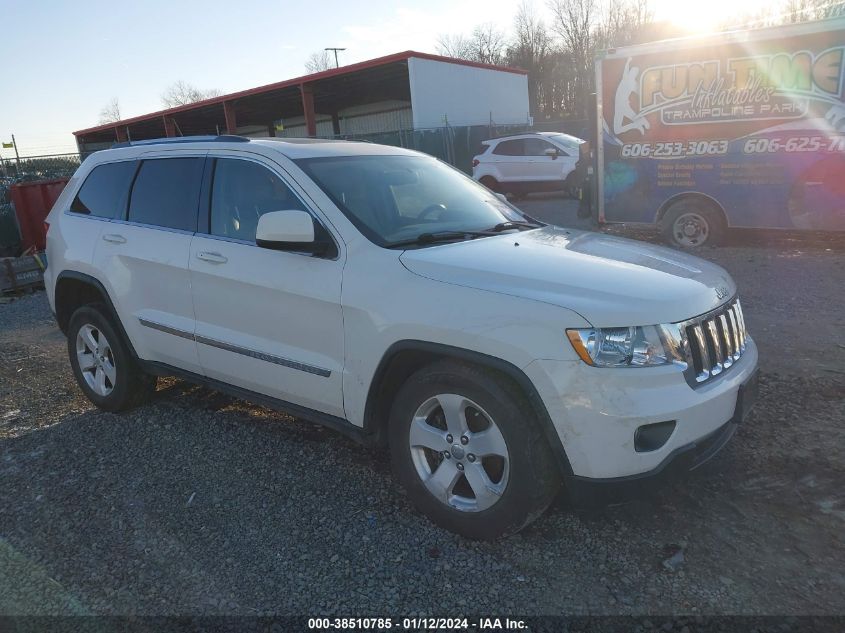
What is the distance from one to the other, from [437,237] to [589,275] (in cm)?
87

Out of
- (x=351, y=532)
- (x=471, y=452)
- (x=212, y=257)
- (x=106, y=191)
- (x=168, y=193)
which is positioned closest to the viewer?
(x=471, y=452)

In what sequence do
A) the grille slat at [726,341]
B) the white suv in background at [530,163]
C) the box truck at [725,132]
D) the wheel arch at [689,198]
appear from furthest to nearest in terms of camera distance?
1. the white suv in background at [530,163]
2. the wheel arch at [689,198]
3. the box truck at [725,132]
4. the grille slat at [726,341]

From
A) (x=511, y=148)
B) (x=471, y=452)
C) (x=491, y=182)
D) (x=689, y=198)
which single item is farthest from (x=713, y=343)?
(x=491, y=182)

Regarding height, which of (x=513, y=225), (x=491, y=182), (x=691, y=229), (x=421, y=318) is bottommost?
(x=691, y=229)

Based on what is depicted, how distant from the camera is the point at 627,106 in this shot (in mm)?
9273

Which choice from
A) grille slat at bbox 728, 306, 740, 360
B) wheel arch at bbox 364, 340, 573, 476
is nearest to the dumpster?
wheel arch at bbox 364, 340, 573, 476

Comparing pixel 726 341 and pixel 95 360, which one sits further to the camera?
pixel 95 360

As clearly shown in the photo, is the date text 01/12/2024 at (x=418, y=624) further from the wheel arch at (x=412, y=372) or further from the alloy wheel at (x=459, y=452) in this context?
the wheel arch at (x=412, y=372)

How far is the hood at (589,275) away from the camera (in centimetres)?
264

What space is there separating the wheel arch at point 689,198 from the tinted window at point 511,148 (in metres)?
8.23

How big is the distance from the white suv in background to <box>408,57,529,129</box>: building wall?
25.4ft

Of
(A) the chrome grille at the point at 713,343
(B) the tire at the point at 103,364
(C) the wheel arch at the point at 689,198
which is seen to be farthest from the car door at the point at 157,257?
(C) the wheel arch at the point at 689,198

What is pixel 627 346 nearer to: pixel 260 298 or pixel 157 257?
pixel 260 298

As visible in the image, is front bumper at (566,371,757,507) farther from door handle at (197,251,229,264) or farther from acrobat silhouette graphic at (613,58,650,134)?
acrobat silhouette graphic at (613,58,650,134)
